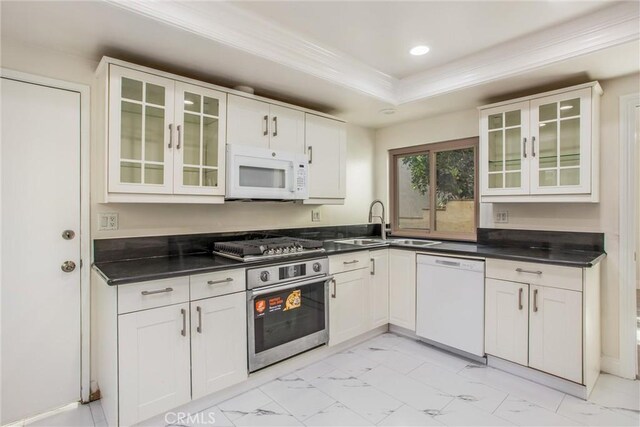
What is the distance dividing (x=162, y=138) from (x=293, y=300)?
4.65 feet

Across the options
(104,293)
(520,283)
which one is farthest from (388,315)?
(104,293)

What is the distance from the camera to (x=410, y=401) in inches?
84.5

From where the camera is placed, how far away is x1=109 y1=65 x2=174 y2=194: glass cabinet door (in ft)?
6.43

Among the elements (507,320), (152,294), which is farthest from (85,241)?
(507,320)

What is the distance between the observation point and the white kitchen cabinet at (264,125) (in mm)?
2463

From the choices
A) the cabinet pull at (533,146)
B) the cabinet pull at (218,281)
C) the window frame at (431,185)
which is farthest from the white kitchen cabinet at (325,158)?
the cabinet pull at (533,146)

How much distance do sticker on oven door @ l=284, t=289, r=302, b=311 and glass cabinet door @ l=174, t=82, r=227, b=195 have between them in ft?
2.96

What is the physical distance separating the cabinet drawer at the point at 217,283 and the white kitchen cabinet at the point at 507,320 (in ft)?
6.11

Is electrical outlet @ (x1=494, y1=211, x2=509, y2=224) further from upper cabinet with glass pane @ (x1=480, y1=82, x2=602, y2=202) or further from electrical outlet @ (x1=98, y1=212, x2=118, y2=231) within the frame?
electrical outlet @ (x1=98, y1=212, x2=118, y2=231)

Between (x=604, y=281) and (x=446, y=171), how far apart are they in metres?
1.64

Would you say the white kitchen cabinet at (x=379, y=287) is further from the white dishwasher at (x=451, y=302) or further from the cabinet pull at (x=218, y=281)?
the cabinet pull at (x=218, y=281)

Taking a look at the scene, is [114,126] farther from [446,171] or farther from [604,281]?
[604,281]

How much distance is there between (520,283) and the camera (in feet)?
7.90

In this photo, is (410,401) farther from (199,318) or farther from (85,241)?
(85,241)
